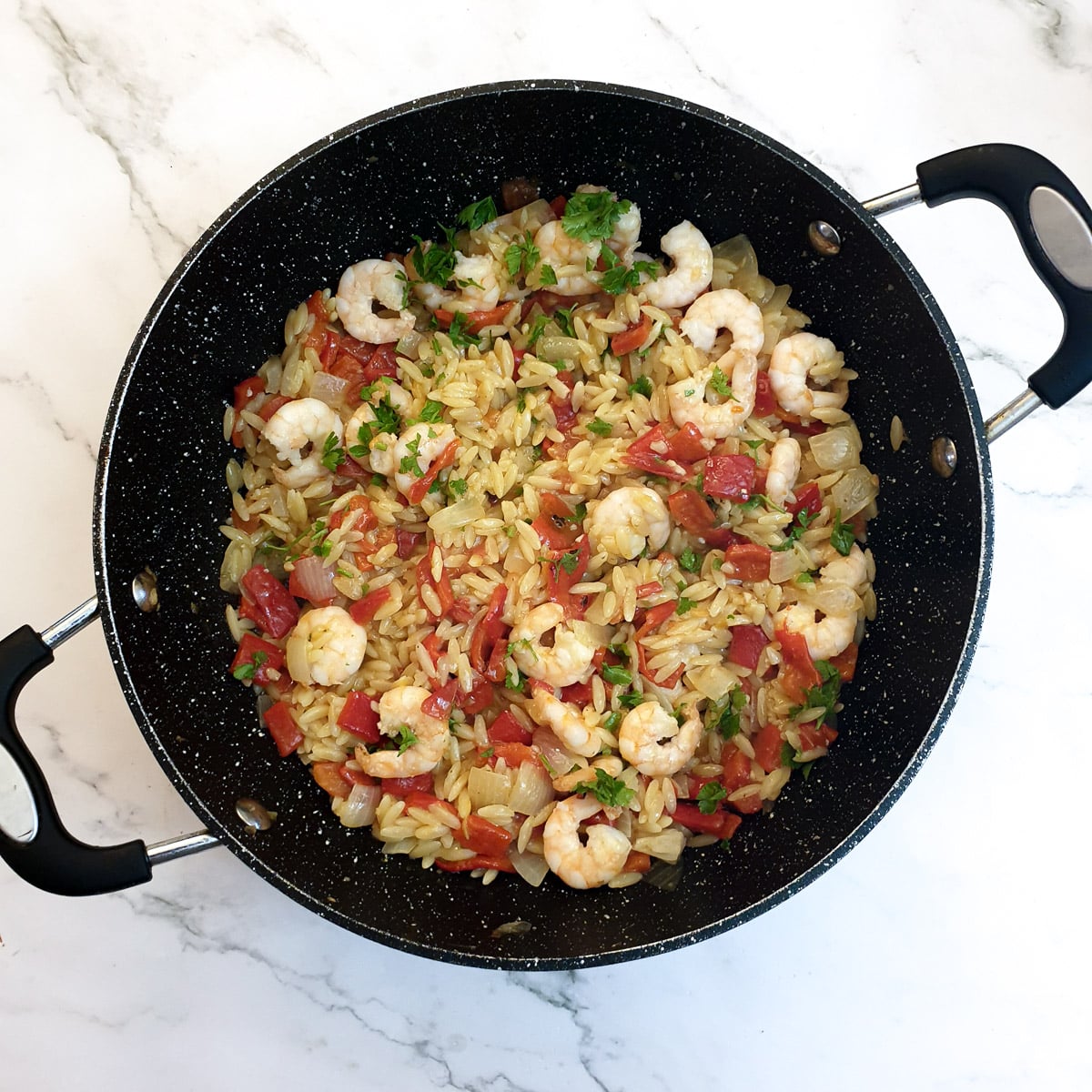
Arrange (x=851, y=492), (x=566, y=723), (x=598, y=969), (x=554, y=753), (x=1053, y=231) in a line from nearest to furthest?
(x=1053, y=231)
(x=566, y=723)
(x=554, y=753)
(x=851, y=492)
(x=598, y=969)

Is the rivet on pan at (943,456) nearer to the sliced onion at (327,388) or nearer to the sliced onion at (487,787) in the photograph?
the sliced onion at (487,787)

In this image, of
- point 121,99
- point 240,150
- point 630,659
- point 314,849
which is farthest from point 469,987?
point 121,99

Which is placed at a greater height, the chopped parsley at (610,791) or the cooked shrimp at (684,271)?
the cooked shrimp at (684,271)

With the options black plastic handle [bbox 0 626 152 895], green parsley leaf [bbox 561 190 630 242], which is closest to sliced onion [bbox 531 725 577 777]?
Result: black plastic handle [bbox 0 626 152 895]

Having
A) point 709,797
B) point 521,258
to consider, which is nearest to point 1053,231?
point 521,258

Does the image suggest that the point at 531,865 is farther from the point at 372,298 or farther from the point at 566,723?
the point at 372,298

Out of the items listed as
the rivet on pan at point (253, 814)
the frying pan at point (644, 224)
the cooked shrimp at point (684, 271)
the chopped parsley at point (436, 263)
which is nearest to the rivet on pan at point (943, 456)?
the frying pan at point (644, 224)
